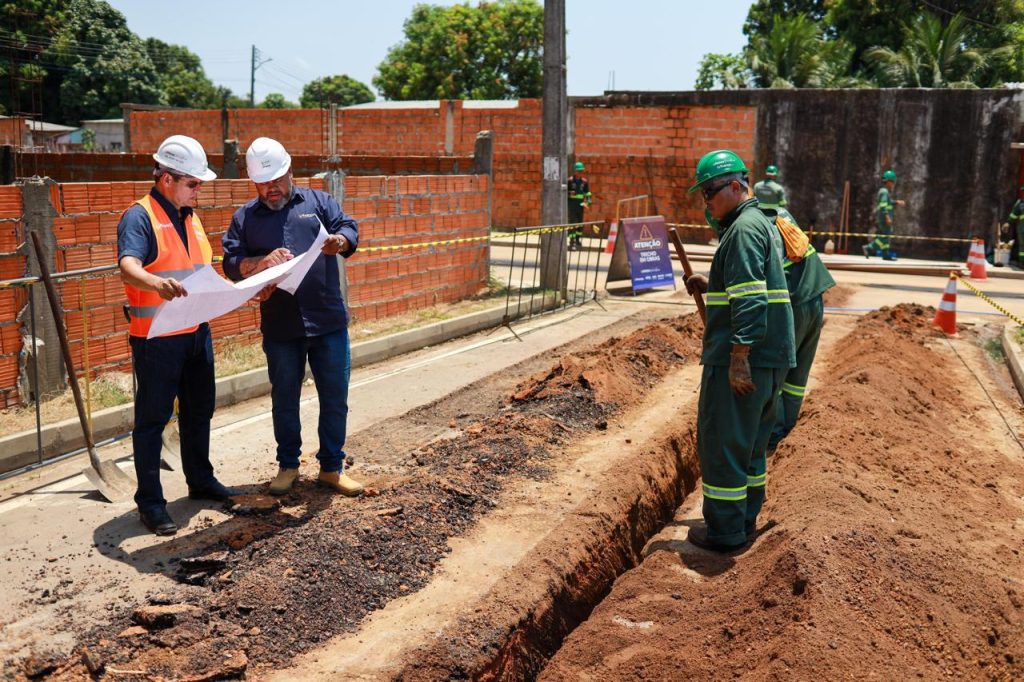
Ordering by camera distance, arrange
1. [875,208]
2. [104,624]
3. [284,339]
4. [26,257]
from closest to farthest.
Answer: [104,624] → [284,339] → [26,257] → [875,208]

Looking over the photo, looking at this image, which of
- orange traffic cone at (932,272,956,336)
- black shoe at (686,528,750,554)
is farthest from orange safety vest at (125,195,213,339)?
orange traffic cone at (932,272,956,336)

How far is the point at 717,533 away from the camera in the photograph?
5.71 meters

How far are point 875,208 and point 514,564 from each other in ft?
68.5

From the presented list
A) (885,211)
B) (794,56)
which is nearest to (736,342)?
(885,211)

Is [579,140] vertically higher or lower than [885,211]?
higher

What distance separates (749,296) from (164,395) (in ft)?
10.5

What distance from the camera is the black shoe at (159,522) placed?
559cm

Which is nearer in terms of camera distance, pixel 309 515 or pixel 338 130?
pixel 309 515

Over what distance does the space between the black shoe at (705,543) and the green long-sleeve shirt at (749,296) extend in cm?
107

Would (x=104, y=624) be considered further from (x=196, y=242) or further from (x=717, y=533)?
(x=717, y=533)

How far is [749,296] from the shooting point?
5227 millimetres

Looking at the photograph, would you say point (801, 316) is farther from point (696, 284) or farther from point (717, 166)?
point (717, 166)

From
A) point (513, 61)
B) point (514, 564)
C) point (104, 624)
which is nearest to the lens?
point (104, 624)

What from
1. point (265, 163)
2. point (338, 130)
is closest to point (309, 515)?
point (265, 163)
